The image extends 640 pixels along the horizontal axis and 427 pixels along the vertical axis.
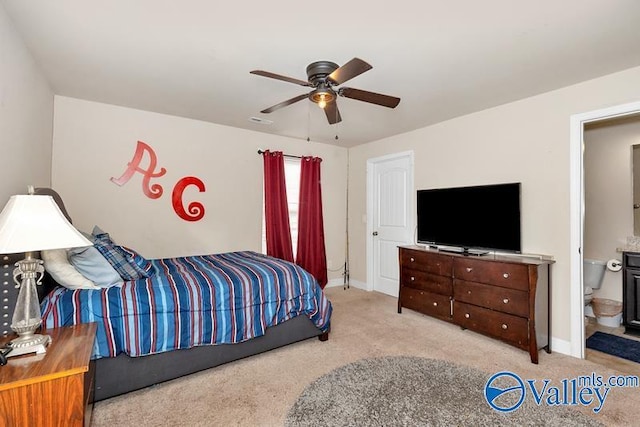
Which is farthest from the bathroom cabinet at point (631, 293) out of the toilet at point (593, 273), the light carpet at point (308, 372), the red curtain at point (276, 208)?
the red curtain at point (276, 208)

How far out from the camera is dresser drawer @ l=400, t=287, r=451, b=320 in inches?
132

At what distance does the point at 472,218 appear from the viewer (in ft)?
10.9

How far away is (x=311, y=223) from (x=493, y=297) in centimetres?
268

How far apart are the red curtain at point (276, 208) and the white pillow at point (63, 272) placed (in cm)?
252

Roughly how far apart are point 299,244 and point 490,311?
106 inches

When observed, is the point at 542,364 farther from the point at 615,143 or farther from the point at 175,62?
the point at 175,62

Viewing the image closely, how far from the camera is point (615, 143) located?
368 cm

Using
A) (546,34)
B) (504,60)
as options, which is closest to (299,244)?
(504,60)

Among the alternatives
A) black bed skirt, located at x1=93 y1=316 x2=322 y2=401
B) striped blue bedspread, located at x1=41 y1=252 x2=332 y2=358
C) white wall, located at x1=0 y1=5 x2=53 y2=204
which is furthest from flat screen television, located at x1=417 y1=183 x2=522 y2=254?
white wall, located at x1=0 y1=5 x2=53 y2=204

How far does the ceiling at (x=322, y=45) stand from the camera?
181 cm

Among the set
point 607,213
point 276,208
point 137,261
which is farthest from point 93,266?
point 607,213

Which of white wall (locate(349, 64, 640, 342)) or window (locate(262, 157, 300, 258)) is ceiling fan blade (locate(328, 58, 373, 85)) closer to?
white wall (locate(349, 64, 640, 342))

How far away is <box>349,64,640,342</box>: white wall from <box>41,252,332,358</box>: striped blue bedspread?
7.06 ft

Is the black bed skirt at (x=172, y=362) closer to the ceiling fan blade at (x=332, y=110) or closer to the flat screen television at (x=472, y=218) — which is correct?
the ceiling fan blade at (x=332, y=110)
